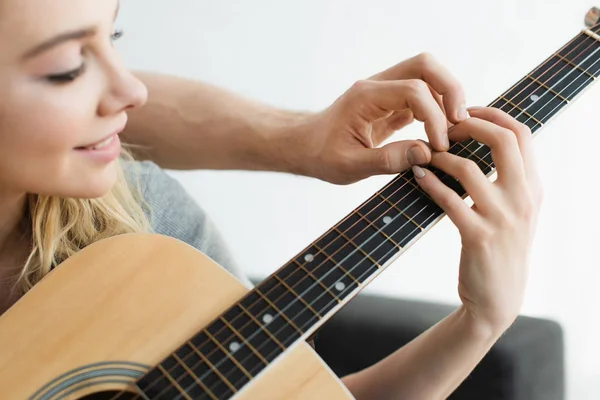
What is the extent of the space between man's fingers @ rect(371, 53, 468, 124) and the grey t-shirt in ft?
1.21

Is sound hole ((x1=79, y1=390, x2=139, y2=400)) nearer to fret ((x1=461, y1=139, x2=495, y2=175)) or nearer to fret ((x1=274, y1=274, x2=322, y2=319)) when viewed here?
fret ((x1=274, y1=274, x2=322, y2=319))

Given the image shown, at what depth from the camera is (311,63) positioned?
1.68 m

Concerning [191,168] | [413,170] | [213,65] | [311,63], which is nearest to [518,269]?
[413,170]

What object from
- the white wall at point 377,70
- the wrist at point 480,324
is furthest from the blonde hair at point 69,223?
the white wall at point 377,70

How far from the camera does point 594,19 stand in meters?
0.87

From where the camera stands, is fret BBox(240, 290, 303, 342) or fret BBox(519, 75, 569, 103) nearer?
fret BBox(240, 290, 303, 342)

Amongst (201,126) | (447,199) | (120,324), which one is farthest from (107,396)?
(201,126)

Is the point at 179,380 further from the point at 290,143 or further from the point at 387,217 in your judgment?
the point at 290,143

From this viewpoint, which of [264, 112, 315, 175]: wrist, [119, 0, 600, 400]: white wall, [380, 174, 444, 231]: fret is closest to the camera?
[380, 174, 444, 231]: fret

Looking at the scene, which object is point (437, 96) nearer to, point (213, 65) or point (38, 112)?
point (38, 112)

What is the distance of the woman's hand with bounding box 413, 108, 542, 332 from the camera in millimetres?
701

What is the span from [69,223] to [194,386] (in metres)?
0.32

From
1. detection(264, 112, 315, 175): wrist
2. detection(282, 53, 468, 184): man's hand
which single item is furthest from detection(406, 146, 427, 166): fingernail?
detection(264, 112, 315, 175): wrist

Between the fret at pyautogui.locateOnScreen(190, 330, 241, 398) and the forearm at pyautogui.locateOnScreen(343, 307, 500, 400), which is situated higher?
the fret at pyautogui.locateOnScreen(190, 330, 241, 398)
